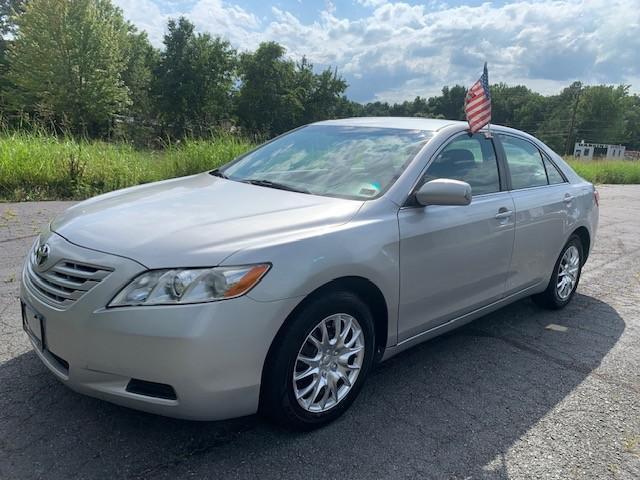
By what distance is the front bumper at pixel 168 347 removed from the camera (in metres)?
2.16

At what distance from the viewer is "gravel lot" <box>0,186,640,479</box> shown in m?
2.39

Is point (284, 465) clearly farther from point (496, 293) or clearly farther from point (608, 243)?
point (608, 243)

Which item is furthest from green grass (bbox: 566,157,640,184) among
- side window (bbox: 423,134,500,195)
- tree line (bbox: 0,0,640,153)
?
side window (bbox: 423,134,500,195)

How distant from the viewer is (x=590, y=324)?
14.9ft

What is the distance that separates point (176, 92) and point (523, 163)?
2337 inches

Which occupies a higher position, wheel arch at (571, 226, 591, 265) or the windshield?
the windshield

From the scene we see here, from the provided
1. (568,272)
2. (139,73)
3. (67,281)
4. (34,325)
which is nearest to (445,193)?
(67,281)

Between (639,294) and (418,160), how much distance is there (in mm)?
3800

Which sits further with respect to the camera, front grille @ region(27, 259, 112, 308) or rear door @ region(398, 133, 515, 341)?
rear door @ region(398, 133, 515, 341)

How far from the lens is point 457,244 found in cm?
328

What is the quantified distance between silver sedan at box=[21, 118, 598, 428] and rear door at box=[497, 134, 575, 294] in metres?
0.03

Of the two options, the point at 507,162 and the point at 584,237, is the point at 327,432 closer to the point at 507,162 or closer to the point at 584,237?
the point at 507,162

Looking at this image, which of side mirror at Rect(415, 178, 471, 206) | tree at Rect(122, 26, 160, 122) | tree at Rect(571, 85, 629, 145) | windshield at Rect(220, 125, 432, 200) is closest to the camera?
side mirror at Rect(415, 178, 471, 206)

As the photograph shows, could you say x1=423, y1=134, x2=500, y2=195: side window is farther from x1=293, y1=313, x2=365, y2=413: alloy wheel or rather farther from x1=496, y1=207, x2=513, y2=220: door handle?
x1=293, y1=313, x2=365, y2=413: alloy wheel
